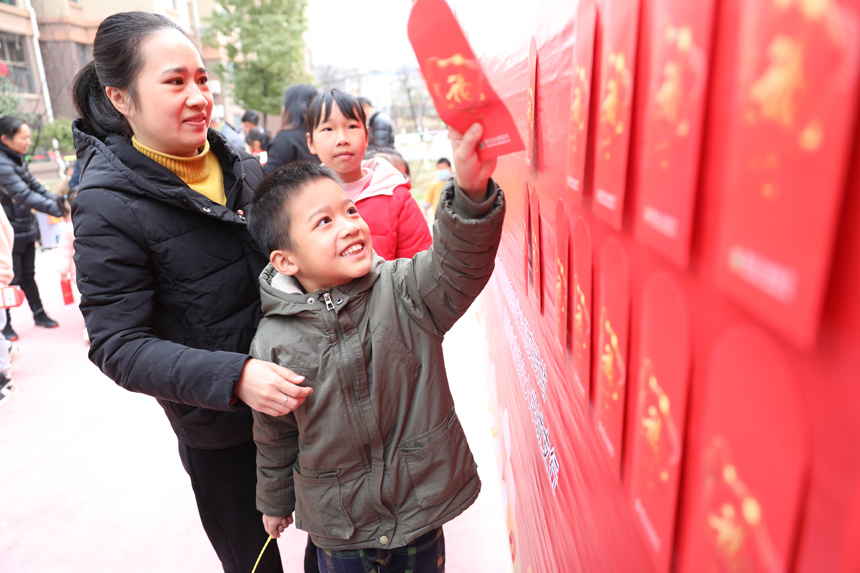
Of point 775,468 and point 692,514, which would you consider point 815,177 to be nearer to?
point 775,468

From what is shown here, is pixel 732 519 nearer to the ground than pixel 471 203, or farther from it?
nearer to the ground

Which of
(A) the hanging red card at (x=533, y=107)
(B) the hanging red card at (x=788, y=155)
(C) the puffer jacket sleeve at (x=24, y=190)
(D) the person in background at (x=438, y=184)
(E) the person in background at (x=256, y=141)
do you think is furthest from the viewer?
(E) the person in background at (x=256, y=141)

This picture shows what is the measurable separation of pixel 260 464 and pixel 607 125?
106 cm

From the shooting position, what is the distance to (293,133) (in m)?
2.77

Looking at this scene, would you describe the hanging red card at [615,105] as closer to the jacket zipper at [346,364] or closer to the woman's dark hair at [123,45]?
the jacket zipper at [346,364]

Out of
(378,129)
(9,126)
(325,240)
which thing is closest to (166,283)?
(325,240)

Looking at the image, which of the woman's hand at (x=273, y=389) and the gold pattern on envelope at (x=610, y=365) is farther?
the woman's hand at (x=273, y=389)

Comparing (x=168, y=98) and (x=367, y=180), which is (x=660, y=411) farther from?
(x=367, y=180)

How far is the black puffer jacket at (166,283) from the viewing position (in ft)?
3.53

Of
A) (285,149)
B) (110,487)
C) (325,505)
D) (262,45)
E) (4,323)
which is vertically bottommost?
(110,487)

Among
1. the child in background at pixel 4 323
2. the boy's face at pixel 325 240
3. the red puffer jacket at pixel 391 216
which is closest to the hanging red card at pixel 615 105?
the boy's face at pixel 325 240

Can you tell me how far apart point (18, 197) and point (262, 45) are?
12.5m

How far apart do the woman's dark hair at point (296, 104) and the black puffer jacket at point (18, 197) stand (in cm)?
259

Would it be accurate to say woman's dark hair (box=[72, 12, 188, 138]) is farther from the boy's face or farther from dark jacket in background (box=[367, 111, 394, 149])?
dark jacket in background (box=[367, 111, 394, 149])
